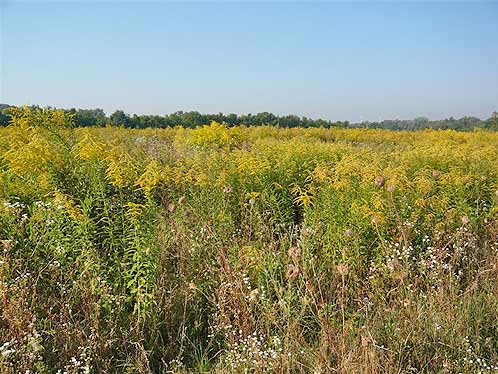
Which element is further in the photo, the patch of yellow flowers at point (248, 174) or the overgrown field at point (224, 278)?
the patch of yellow flowers at point (248, 174)

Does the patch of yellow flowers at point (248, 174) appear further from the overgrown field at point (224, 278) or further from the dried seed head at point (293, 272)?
the dried seed head at point (293, 272)

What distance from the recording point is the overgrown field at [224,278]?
2365mm

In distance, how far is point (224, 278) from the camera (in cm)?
302

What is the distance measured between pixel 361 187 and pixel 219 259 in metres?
1.70

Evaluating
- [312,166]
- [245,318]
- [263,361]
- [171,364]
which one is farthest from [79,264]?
[312,166]

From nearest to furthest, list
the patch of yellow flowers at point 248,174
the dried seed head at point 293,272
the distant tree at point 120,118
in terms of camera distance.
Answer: the dried seed head at point 293,272, the patch of yellow flowers at point 248,174, the distant tree at point 120,118

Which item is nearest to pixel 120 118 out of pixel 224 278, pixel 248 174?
pixel 248 174

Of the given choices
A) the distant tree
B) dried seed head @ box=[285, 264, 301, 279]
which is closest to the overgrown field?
dried seed head @ box=[285, 264, 301, 279]

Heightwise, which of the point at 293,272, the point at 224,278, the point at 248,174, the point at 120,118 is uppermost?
the point at 120,118

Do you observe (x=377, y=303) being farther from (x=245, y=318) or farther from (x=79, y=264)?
(x=79, y=264)

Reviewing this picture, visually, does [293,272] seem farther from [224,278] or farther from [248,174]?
[248,174]

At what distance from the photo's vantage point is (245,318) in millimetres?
2734

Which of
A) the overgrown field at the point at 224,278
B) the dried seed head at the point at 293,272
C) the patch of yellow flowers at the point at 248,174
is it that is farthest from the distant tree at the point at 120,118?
A: the dried seed head at the point at 293,272

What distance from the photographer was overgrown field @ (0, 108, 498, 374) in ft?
7.76
